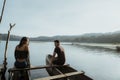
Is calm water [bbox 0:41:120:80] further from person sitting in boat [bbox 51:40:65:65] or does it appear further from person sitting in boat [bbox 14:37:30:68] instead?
person sitting in boat [bbox 14:37:30:68]

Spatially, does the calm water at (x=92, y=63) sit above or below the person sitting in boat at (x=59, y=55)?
below

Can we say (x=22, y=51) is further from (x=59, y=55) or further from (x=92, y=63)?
(x=92, y=63)

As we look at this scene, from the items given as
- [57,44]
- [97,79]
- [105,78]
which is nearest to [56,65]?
[57,44]

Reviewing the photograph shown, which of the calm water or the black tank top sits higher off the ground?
the black tank top

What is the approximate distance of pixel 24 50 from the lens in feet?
29.8

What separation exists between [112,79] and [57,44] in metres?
7.73

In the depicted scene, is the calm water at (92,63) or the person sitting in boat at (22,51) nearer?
the person sitting in boat at (22,51)

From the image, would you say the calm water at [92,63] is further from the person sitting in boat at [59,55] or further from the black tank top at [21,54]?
the black tank top at [21,54]

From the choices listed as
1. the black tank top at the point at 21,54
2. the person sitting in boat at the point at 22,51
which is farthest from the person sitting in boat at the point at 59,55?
the black tank top at the point at 21,54

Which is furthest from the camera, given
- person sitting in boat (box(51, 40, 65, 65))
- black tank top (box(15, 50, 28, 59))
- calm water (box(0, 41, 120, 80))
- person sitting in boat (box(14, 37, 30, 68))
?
calm water (box(0, 41, 120, 80))

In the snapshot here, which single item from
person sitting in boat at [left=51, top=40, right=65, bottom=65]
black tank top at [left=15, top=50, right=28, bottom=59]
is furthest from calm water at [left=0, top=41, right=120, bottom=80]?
black tank top at [left=15, top=50, right=28, bottom=59]

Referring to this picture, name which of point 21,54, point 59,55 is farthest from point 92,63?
point 21,54

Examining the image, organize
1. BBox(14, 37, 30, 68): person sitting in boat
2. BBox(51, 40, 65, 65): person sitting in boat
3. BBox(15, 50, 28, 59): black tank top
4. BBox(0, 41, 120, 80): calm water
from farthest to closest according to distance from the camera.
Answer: BBox(0, 41, 120, 80): calm water < BBox(51, 40, 65, 65): person sitting in boat < BBox(15, 50, 28, 59): black tank top < BBox(14, 37, 30, 68): person sitting in boat

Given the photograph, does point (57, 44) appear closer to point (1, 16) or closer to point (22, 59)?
point (22, 59)
